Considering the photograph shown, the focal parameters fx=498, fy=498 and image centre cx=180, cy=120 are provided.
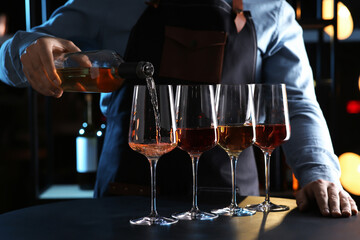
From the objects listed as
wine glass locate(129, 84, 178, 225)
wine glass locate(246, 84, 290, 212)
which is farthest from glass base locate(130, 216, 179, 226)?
wine glass locate(246, 84, 290, 212)

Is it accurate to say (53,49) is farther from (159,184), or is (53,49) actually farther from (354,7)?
(354,7)

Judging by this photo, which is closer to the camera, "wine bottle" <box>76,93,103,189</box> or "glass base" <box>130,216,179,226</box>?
"glass base" <box>130,216,179,226</box>

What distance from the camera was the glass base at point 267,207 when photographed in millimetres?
1058

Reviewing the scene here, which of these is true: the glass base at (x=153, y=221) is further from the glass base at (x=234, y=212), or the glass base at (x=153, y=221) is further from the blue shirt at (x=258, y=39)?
the blue shirt at (x=258, y=39)

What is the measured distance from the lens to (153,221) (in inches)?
36.7

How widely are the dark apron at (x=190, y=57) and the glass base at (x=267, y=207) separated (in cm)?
41

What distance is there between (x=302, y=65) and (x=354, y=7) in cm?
105

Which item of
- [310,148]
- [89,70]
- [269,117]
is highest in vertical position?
[89,70]

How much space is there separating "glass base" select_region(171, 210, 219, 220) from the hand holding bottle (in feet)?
1.50

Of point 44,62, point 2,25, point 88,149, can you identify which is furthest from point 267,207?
point 2,25

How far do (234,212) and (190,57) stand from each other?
26.6 inches

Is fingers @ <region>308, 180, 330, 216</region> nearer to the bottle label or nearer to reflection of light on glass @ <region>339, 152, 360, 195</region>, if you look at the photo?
the bottle label

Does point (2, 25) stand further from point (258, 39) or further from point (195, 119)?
point (195, 119)

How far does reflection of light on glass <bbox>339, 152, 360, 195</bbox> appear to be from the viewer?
99.6 inches
